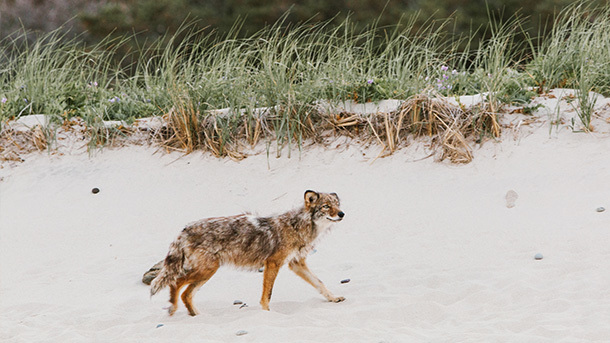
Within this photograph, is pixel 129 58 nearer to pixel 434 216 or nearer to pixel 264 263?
pixel 434 216

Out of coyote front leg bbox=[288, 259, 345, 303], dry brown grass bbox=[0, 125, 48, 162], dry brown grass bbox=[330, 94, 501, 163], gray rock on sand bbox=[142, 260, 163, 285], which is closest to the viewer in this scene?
coyote front leg bbox=[288, 259, 345, 303]

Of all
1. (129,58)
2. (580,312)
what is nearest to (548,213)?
(580,312)

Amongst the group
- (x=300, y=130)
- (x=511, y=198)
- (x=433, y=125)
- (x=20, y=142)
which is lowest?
(x=20, y=142)

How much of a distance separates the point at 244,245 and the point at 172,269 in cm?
49

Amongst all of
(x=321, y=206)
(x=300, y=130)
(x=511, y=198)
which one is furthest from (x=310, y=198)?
(x=300, y=130)

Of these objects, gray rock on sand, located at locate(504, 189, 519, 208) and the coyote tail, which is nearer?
the coyote tail

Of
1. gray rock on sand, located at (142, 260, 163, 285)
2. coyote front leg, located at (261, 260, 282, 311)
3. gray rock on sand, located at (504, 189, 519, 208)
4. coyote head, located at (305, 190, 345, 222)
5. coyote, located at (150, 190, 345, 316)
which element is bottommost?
gray rock on sand, located at (142, 260, 163, 285)

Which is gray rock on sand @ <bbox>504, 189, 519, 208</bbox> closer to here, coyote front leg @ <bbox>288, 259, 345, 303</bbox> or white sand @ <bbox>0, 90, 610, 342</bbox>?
white sand @ <bbox>0, 90, 610, 342</bbox>

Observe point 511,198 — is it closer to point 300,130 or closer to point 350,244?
point 350,244

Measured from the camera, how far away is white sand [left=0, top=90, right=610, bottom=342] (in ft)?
13.8

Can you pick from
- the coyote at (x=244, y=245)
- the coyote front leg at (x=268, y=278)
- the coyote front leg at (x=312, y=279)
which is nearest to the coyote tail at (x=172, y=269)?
the coyote at (x=244, y=245)

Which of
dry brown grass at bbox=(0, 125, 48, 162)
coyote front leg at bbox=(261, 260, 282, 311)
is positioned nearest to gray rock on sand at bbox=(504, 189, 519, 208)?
coyote front leg at bbox=(261, 260, 282, 311)

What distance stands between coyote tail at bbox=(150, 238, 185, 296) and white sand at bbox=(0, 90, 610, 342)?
9.6 inches

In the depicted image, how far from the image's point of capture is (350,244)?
20.0ft
